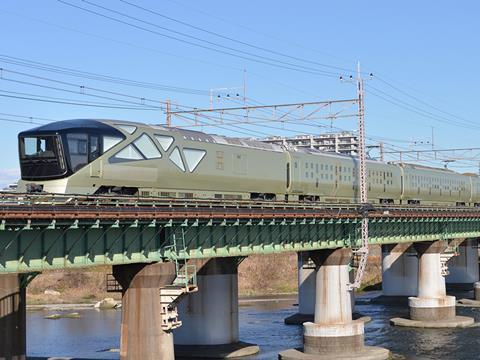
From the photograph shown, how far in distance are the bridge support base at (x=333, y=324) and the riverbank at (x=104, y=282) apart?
2123 inches

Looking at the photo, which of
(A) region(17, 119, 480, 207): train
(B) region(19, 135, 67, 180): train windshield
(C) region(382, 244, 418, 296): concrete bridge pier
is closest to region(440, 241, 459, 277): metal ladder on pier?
(A) region(17, 119, 480, 207): train

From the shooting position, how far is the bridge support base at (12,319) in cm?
3762

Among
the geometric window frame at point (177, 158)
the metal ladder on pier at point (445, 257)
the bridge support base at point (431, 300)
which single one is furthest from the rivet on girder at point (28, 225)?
the metal ladder on pier at point (445, 257)

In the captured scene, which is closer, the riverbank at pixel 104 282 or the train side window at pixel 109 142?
the train side window at pixel 109 142

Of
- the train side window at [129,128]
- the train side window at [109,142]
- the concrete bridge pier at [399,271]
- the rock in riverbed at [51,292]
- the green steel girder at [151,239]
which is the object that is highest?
the train side window at [129,128]

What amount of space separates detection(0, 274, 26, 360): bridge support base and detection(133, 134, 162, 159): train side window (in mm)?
11079

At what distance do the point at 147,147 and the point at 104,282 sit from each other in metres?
74.6

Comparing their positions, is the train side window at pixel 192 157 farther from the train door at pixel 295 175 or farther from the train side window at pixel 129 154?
the train door at pixel 295 175

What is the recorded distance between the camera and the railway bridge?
36469mm

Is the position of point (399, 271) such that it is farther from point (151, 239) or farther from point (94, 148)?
point (94, 148)

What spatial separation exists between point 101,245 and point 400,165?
51356 mm

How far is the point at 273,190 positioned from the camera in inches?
2394

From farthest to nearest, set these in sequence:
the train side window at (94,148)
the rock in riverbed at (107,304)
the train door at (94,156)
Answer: the rock in riverbed at (107,304)
the train side window at (94,148)
the train door at (94,156)

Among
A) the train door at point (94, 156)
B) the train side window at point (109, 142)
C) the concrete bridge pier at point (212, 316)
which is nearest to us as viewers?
the train door at point (94, 156)
